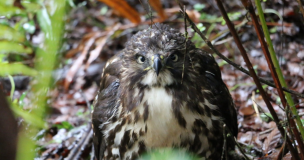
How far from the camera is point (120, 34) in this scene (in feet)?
20.8

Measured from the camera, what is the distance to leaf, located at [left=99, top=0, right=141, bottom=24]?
5.64 metres

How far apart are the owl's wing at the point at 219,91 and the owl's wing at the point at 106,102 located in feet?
2.40

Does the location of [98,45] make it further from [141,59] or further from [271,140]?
[271,140]

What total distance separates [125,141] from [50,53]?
228 centimetres

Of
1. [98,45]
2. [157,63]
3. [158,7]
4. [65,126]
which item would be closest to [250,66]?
[157,63]

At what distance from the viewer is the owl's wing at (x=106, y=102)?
3082 millimetres

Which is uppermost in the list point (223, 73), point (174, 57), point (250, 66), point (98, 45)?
point (98, 45)

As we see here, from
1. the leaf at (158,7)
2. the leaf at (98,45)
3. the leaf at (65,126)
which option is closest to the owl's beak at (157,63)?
the leaf at (65,126)

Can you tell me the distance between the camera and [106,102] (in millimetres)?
3127

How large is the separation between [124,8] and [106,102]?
2.96m

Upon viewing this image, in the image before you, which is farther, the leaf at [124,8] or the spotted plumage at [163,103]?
the leaf at [124,8]

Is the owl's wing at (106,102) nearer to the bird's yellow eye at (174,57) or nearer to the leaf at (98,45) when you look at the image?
the bird's yellow eye at (174,57)

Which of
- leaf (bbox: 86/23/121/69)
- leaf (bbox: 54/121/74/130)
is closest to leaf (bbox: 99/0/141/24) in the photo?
leaf (bbox: 86/23/121/69)

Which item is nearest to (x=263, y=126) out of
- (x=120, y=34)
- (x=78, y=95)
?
(x=78, y=95)
